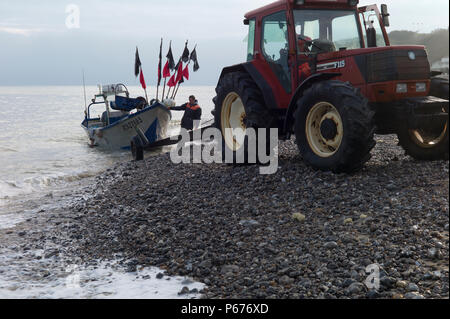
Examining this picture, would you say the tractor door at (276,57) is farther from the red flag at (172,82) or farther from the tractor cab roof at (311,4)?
the red flag at (172,82)

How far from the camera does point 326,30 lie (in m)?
7.62

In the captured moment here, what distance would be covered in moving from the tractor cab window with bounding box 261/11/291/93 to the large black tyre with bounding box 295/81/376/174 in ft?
3.57

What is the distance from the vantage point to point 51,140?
24.1 m

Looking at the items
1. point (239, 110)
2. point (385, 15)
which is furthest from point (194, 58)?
point (385, 15)

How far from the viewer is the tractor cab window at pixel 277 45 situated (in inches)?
297

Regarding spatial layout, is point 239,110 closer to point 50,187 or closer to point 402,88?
→ point 402,88

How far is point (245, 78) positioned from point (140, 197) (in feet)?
9.94

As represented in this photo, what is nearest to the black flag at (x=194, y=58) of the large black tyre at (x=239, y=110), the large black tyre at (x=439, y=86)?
the large black tyre at (x=239, y=110)

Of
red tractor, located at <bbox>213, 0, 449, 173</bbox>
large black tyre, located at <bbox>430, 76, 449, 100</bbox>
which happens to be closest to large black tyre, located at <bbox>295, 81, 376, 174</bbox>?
red tractor, located at <bbox>213, 0, 449, 173</bbox>

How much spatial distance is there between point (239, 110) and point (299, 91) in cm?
213

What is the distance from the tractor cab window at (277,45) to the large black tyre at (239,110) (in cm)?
54

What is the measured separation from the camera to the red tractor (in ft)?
19.5

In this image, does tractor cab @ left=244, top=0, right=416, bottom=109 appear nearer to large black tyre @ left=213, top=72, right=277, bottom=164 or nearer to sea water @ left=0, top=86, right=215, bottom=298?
large black tyre @ left=213, top=72, right=277, bottom=164
